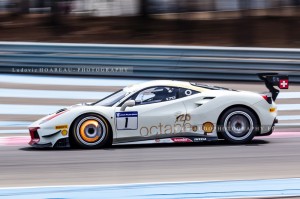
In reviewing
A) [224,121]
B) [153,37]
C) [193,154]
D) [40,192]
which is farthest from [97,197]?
[153,37]

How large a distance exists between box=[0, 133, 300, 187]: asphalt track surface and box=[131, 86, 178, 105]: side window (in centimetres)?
70

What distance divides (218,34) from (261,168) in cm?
1006

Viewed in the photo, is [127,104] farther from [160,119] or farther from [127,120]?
[160,119]

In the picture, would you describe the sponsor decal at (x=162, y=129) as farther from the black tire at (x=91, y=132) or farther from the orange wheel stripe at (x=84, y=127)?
the orange wheel stripe at (x=84, y=127)

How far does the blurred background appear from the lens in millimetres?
17297

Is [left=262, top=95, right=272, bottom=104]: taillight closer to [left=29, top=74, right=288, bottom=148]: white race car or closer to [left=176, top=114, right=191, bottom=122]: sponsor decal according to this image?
[left=29, top=74, right=288, bottom=148]: white race car

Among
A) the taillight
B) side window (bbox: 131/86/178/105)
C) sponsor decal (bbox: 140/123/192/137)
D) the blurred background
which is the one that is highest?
the blurred background

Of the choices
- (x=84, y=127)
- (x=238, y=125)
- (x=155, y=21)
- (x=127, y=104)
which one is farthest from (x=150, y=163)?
(x=155, y=21)

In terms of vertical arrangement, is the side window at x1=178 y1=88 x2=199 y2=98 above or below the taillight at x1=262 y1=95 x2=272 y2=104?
above

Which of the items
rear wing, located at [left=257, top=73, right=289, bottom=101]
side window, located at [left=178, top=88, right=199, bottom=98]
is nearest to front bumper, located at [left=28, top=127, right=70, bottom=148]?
side window, located at [left=178, top=88, right=199, bottom=98]

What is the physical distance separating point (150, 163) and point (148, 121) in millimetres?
1414

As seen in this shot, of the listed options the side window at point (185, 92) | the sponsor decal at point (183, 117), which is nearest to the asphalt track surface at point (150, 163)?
the sponsor decal at point (183, 117)

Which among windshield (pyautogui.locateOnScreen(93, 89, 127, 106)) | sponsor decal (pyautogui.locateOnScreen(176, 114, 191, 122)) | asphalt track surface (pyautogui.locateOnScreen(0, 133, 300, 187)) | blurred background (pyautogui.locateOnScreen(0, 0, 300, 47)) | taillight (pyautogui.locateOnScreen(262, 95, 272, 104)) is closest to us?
asphalt track surface (pyautogui.locateOnScreen(0, 133, 300, 187))

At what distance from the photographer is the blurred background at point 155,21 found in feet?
56.7
